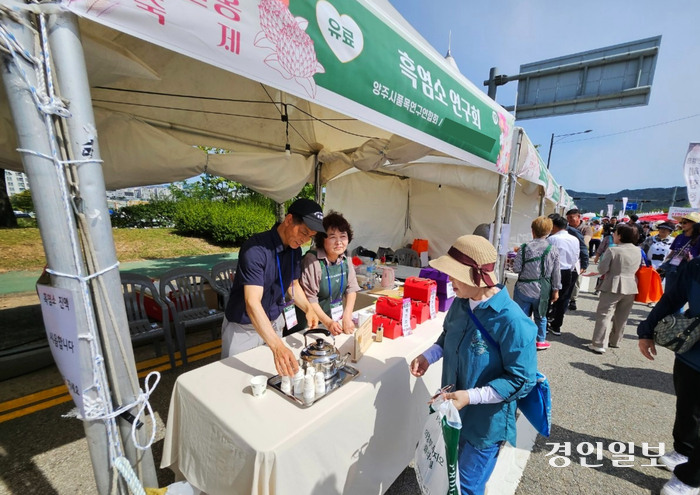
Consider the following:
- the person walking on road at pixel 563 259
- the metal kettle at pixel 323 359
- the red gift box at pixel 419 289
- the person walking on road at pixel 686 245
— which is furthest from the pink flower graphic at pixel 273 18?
the person walking on road at pixel 686 245

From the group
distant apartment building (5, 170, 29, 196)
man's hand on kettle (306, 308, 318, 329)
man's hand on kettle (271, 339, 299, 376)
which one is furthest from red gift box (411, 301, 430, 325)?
distant apartment building (5, 170, 29, 196)

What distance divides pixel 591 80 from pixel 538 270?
480 cm

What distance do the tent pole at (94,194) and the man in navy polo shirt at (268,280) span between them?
63cm

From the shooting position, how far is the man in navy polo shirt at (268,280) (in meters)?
1.69

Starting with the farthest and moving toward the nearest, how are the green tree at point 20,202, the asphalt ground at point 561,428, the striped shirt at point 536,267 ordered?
the green tree at point 20,202 → the striped shirt at point 536,267 → the asphalt ground at point 561,428

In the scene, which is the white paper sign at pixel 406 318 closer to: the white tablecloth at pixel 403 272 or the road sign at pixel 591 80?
the white tablecloth at pixel 403 272

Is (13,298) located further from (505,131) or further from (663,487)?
(663,487)

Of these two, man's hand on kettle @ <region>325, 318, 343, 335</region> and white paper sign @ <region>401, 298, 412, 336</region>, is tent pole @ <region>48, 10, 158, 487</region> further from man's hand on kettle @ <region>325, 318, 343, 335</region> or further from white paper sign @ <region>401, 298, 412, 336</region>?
white paper sign @ <region>401, 298, 412, 336</region>

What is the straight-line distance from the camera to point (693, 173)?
5.89 meters

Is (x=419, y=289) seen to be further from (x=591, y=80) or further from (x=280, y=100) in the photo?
(x=591, y=80)

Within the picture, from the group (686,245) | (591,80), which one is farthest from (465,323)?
(591,80)

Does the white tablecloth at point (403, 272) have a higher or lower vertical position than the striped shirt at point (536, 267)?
lower

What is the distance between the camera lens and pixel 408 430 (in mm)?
1872

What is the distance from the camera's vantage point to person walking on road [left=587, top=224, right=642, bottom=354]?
12.4 ft
